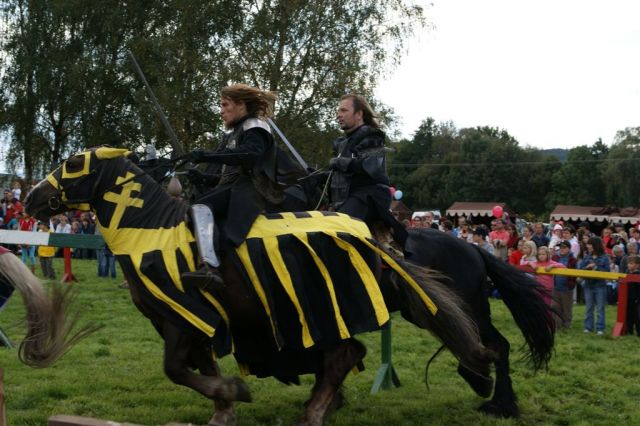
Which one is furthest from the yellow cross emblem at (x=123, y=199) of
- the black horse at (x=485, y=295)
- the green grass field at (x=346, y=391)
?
the black horse at (x=485, y=295)

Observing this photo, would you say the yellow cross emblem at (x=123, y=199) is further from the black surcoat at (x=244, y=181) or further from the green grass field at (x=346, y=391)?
the green grass field at (x=346, y=391)

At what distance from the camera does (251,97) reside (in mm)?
6246

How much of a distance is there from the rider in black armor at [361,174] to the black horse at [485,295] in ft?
1.33

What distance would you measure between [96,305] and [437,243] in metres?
8.42

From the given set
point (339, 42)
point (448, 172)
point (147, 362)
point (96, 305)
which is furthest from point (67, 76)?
point (448, 172)

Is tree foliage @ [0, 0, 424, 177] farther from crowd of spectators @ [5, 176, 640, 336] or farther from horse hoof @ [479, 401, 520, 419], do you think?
horse hoof @ [479, 401, 520, 419]

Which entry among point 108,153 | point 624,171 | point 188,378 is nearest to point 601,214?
point 108,153

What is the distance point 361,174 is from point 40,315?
303 cm

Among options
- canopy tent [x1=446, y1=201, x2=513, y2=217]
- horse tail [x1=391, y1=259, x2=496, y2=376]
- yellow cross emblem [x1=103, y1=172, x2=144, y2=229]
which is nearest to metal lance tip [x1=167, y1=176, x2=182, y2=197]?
yellow cross emblem [x1=103, y1=172, x2=144, y2=229]

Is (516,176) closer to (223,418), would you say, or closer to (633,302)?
(633,302)

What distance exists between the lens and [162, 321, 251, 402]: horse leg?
5.52 metres

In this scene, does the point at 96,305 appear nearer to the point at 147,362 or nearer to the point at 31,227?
the point at 147,362

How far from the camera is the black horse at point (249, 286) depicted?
556cm

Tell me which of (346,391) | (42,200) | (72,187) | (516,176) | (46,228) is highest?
(516,176)
